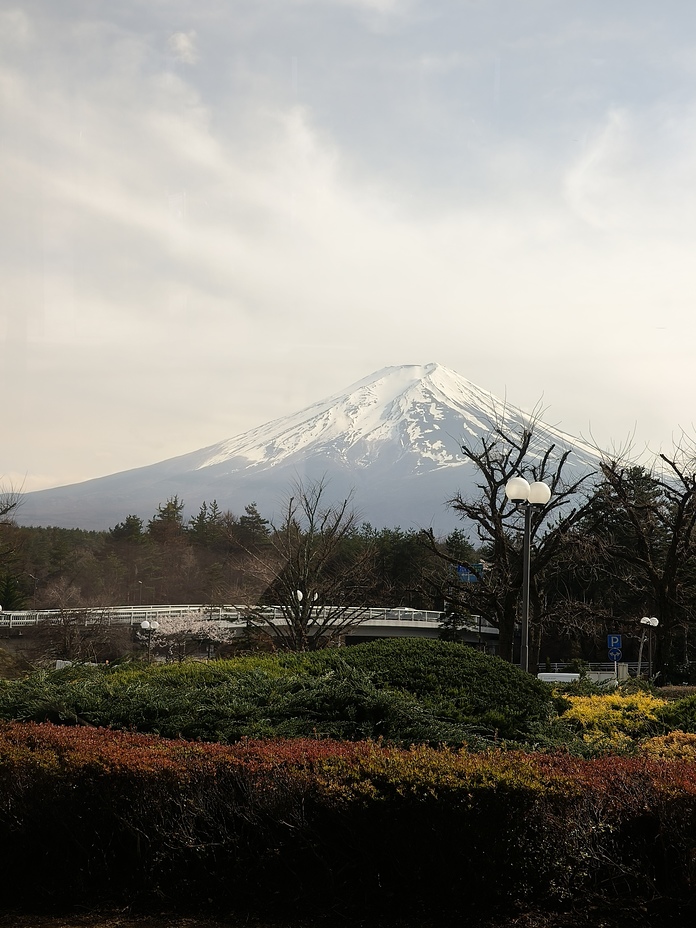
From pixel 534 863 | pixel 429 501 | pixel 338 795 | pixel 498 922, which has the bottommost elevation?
pixel 498 922

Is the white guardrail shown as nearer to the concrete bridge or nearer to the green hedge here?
the concrete bridge

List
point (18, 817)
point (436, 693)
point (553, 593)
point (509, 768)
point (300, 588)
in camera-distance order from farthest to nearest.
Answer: point (553, 593), point (300, 588), point (436, 693), point (18, 817), point (509, 768)

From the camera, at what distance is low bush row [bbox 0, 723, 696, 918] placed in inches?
177

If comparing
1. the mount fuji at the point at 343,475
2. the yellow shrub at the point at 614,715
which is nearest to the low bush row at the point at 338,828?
the yellow shrub at the point at 614,715

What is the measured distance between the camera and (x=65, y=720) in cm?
752

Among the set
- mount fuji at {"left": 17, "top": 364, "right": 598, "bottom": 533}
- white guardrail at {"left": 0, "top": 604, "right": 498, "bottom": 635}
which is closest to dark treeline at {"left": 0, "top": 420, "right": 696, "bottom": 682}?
white guardrail at {"left": 0, "top": 604, "right": 498, "bottom": 635}

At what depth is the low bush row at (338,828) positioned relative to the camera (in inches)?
177

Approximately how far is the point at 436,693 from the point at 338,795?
4.57 m

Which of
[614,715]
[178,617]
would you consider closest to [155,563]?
[178,617]

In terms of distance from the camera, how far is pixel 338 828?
4688 millimetres

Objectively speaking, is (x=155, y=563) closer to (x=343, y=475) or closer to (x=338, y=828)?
(x=338, y=828)

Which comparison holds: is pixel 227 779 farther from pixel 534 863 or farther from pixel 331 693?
pixel 331 693

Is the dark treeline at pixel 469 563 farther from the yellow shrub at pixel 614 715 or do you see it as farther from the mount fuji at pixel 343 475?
the mount fuji at pixel 343 475

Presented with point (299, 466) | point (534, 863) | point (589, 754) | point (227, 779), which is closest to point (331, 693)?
point (589, 754)
